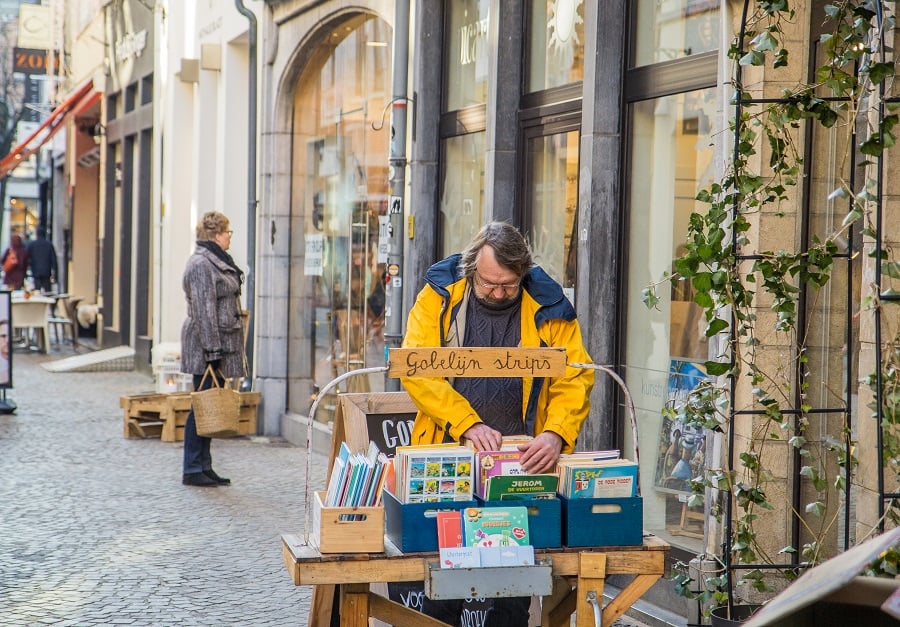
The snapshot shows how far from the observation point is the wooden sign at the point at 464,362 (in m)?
4.16

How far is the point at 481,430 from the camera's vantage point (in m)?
4.49

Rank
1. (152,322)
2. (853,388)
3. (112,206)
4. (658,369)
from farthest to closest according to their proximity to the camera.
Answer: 1. (112,206)
2. (152,322)
3. (658,369)
4. (853,388)

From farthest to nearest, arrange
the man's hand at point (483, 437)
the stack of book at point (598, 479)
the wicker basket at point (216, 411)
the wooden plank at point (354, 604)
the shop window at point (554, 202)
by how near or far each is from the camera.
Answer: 1. the wicker basket at point (216, 411)
2. the shop window at point (554, 202)
3. the man's hand at point (483, 437)
4. the stack of book at point (598, 479)
5. the wooden plank at point (354, 604)

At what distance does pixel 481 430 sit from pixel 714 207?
1.14m

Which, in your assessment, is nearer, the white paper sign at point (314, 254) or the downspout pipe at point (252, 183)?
the white paper sign at point (314, 254)

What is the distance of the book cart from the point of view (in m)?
3.87

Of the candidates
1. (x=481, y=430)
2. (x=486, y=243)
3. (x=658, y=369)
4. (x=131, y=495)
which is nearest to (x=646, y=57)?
(x=658, y=369)

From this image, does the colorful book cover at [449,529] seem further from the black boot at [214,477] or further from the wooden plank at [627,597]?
the black boot at [214,477]

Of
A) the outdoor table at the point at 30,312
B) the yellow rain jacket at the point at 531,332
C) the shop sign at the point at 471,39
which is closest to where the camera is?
the yellow rain jacket at the point at 531,332

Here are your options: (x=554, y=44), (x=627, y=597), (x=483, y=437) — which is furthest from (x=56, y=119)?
(x=627, y=597)

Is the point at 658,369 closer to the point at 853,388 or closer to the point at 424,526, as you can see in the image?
the point at 853,388

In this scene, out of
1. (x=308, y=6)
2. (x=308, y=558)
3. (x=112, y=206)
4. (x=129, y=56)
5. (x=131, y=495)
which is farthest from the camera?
(x=112, y=206)

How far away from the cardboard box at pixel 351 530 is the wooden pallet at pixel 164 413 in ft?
27.6

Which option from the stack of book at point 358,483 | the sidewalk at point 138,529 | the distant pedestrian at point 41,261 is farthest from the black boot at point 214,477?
the distant pedestrian at point 41,261
